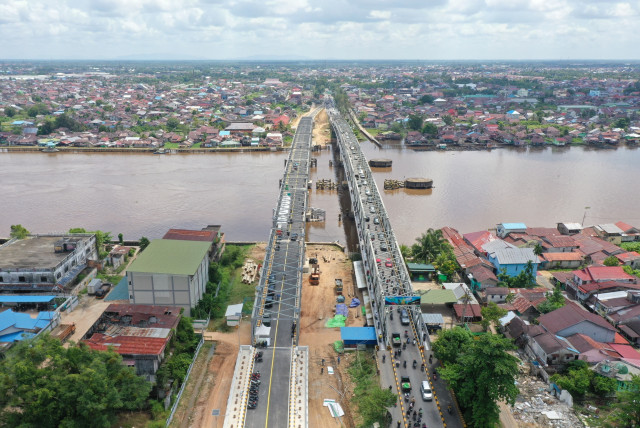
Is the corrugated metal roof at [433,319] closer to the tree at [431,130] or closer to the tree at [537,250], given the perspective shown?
the tree at [537,250]

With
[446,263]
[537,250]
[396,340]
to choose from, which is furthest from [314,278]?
[537,250]

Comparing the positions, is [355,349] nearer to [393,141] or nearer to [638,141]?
[393,141]

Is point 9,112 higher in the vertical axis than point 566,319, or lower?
higher

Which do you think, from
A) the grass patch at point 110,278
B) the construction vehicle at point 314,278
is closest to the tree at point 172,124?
the grass patch at point 110,278

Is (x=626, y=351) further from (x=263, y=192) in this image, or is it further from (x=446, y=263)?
(x=263, y=192)

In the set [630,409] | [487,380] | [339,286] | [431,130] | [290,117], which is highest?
[290,117]

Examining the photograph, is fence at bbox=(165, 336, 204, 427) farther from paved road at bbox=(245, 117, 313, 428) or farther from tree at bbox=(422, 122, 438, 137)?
tree at bbox=(422, 122, 438, 137)

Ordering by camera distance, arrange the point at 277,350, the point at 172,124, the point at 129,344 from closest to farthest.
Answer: the point at 129,344
the point at 277,350
the point at 172,124

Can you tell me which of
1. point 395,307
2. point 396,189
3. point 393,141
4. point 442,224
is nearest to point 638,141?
point 393,141
